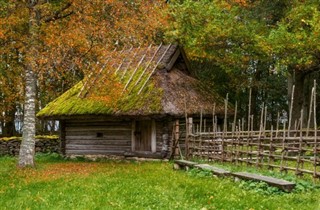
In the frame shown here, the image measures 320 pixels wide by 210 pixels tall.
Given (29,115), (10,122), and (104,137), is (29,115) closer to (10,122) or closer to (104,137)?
(104,137)

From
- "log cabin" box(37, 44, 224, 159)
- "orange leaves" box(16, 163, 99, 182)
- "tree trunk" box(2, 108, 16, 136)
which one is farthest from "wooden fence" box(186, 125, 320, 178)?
"tree trunk" box(2, 108, 16, 136)

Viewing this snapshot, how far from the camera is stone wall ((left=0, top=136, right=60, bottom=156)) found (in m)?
24.8

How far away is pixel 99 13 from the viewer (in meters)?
15.7

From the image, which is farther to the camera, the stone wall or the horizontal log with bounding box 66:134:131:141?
the stone wall

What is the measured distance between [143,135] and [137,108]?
6.69ft

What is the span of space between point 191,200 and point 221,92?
25294 mm

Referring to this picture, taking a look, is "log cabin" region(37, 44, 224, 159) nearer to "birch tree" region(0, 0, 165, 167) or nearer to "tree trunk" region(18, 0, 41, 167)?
"birch tree" region(0, 0, 165, 167)

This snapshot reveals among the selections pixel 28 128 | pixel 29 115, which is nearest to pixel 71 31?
pixel 29 115

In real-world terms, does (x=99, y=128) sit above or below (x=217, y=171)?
above

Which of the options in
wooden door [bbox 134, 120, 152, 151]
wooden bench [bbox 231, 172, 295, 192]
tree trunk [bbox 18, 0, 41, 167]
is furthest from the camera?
wooden door [bbox 134, 120, 152, 151]

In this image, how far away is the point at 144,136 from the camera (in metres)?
21.1

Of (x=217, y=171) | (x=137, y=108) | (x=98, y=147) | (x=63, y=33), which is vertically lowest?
(x=98, y=147)

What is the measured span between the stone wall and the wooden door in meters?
7.18

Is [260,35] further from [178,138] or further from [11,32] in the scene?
[11,32]
